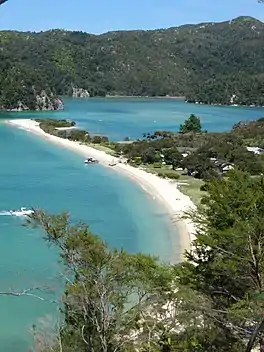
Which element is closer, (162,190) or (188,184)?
(162,190)

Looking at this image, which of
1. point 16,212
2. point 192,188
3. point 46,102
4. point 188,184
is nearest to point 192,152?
point 188,184

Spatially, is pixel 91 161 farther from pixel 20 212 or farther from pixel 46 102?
pixel 46 102

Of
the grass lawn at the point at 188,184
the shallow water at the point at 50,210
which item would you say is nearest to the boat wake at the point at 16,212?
the shallow water at the point at 50,210

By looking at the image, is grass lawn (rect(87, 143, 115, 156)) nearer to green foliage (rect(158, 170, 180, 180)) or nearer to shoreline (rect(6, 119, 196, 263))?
shoreline (rect(6, 119, 196, 263))

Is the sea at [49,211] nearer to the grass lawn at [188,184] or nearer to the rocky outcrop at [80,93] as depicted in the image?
the grass lawn at [188,184]

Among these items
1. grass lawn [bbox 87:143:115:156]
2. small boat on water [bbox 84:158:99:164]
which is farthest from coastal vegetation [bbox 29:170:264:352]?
grass lawn [bbox 87:143:115:156]

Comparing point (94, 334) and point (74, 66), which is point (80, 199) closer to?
point (94, 334)
